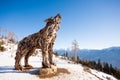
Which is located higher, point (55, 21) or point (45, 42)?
point (55, 21)

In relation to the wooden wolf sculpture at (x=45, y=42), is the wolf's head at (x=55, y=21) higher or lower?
higher

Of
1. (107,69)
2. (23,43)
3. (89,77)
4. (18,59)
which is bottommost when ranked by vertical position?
(107,69)

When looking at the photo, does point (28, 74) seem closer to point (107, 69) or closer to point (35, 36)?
point (35, 36)

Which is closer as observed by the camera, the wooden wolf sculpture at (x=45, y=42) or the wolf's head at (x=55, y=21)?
the wooden wolf sculpture at (x=45, y=42)

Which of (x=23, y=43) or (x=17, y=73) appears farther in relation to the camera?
(x=23, y=43)

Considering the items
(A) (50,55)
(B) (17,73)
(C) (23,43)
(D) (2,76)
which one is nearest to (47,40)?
(A) (50,55)

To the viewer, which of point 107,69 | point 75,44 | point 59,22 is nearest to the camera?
point 59,22

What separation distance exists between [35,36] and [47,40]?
1407 mm

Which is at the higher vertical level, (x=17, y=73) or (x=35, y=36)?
(x=35, y=36)

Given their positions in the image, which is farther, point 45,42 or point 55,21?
point 55,21

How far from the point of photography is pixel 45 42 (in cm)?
1375

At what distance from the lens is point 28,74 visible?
1347cm

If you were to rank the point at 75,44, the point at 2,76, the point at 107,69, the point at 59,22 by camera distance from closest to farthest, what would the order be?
the point at 2,76 < the point at 59,22 < the point at 107,69 < the point at 75,44

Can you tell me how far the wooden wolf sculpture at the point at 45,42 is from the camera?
44.9 feet
